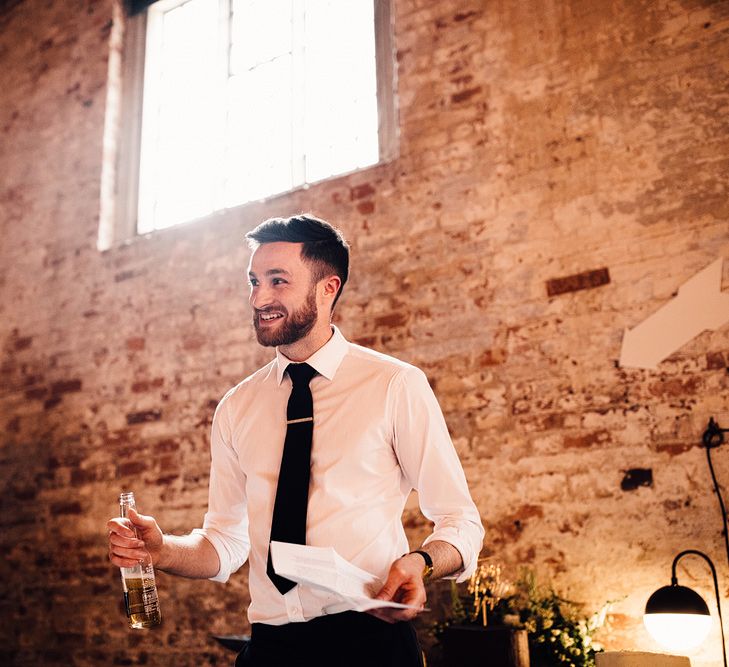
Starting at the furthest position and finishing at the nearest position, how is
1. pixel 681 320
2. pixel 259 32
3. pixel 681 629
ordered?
1. pixel 259 32
2. pixel 681 320
3. pixel 681 629

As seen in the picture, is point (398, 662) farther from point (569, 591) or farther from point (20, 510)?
point (20, 510)

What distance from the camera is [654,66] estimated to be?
9.86ft

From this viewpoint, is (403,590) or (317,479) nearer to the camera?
(403,590)

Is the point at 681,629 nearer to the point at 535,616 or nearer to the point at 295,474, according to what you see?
the point at 535,616

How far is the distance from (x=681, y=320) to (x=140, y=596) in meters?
2.21

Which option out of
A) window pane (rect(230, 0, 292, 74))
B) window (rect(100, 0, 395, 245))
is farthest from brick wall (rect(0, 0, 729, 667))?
window pane (rect(230, 0, 292, 74))

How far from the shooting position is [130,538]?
151cm

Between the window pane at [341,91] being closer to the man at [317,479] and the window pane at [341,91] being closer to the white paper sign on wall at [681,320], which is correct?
the white paper sign on wall at [681,320]

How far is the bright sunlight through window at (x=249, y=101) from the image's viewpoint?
3.93 metres

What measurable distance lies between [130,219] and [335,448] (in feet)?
11.3

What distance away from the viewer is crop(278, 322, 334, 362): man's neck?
183 cm

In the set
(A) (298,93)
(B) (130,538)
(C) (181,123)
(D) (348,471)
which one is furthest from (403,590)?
(C) (181,123)

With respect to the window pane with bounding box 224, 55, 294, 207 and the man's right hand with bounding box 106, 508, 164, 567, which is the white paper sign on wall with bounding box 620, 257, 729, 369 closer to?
the man's right hand with bounding box 106, 508, 164, 567

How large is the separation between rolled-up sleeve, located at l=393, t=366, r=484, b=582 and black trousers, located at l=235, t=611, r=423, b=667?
0.19 m
